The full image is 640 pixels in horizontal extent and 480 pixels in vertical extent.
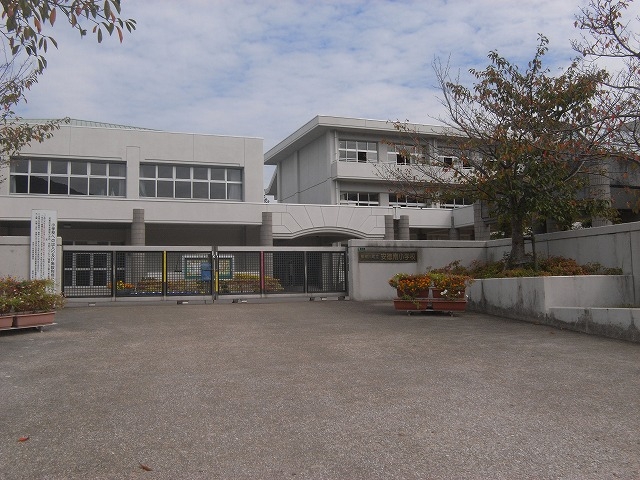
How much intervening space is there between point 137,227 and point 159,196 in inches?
130

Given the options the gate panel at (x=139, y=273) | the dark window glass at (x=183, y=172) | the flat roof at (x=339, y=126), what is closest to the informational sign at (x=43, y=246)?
the gate panel at (x=139, y=273)

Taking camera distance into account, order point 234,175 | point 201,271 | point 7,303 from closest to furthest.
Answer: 1. point 7,303
2. point 201,271
3. point 234,175

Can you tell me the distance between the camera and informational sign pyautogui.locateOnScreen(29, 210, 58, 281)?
16.1 meters

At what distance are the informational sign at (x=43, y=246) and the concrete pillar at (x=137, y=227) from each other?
37.1ft

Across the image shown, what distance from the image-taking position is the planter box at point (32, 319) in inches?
409

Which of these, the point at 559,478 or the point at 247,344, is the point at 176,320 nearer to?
the point at 247,344

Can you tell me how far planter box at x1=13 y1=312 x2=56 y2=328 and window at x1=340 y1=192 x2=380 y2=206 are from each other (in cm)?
2700

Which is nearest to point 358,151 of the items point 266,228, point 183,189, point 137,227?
point 266,228

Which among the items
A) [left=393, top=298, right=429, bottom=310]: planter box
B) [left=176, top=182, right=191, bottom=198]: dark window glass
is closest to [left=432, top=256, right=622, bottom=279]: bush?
[left=393, top=298, right=429, bottom=310]: planter box

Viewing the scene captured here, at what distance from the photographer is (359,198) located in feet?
123

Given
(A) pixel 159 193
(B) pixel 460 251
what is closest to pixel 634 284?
(B) pixel 460 251

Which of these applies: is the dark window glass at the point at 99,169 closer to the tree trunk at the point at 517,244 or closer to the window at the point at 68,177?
the window at the point at 68,177

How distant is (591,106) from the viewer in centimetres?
1272

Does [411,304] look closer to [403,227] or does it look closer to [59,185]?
[403,227]
